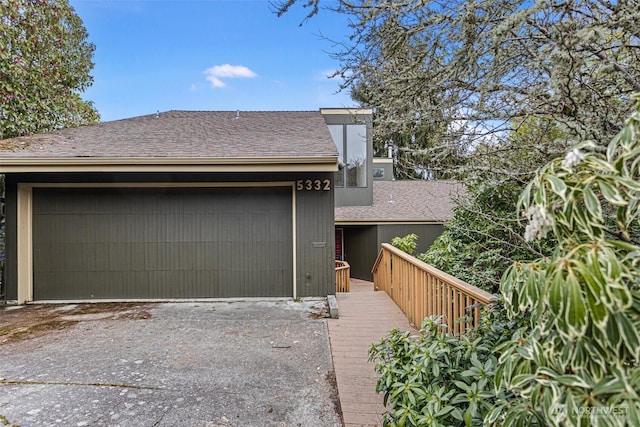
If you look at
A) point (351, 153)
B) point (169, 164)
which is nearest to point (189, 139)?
point (169, 164)

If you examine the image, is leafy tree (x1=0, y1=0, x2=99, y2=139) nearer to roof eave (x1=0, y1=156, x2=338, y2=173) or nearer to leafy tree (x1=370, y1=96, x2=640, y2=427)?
roof eave (x1=0, y1=156, x2=338, y2=173)

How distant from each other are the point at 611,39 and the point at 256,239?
5019 mm

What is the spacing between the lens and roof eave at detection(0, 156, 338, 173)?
17.2ft

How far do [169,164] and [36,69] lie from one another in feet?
18.6

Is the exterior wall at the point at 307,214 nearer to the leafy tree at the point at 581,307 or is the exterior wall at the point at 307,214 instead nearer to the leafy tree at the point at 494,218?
the leafy tree at the point at 494,218

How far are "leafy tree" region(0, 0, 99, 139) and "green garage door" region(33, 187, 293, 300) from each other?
3352 mm

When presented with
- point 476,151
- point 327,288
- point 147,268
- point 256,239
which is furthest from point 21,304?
point 476,151

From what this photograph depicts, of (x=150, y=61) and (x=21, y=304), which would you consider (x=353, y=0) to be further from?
(x=150, y=61)

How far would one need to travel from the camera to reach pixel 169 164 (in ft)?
17.6

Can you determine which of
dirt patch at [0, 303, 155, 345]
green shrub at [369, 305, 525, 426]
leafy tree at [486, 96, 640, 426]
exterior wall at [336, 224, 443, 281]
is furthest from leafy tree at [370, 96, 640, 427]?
exterior wall at [336, 224, 443, 281]

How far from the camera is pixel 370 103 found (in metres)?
3.77

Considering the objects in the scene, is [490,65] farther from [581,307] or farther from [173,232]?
[173,232]

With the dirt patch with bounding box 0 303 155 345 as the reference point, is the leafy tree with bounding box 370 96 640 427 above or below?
above

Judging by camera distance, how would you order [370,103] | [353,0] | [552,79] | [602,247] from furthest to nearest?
[370,103] → [353,0] → [552,79] → [602,247]
